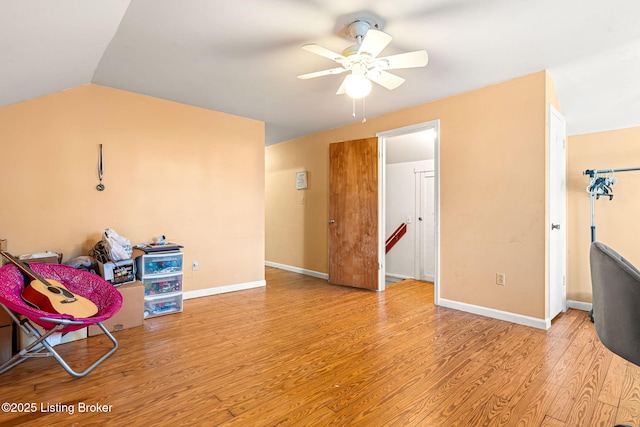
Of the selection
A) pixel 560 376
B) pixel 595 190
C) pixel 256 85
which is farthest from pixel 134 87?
pixel 595 190

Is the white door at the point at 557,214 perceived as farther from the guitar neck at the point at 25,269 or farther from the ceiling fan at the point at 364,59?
the guitar neck at the point at 25,269

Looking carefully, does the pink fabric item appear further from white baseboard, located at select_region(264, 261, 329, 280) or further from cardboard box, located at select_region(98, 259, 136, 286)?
white baseboard, located at select_region(264, 261, 329, 280)

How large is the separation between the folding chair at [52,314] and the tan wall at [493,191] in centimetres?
322

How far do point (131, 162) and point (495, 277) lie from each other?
13.3 feet

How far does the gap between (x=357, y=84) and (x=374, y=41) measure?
0.32 meters

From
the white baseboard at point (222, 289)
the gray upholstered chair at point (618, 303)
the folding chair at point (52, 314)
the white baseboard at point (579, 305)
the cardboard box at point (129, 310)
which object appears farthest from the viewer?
the white baseboard at point (222, 289)

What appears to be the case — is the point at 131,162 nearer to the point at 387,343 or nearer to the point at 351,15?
the point at 351,15

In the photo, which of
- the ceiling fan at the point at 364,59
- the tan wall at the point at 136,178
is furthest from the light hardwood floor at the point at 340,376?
the ceiling fan at the point at 364,59

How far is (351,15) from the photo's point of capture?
2041 millimetres

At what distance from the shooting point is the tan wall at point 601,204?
3188mm

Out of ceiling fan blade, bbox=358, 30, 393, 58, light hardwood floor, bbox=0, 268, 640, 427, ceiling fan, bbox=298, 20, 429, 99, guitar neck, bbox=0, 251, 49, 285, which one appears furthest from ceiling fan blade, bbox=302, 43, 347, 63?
guitar neck, bbox=0, 251, 49, 285

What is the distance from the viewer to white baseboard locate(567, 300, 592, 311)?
337cm

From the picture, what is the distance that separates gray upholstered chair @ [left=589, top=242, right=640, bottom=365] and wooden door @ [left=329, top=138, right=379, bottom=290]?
287 cm

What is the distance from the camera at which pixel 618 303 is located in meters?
1.26
